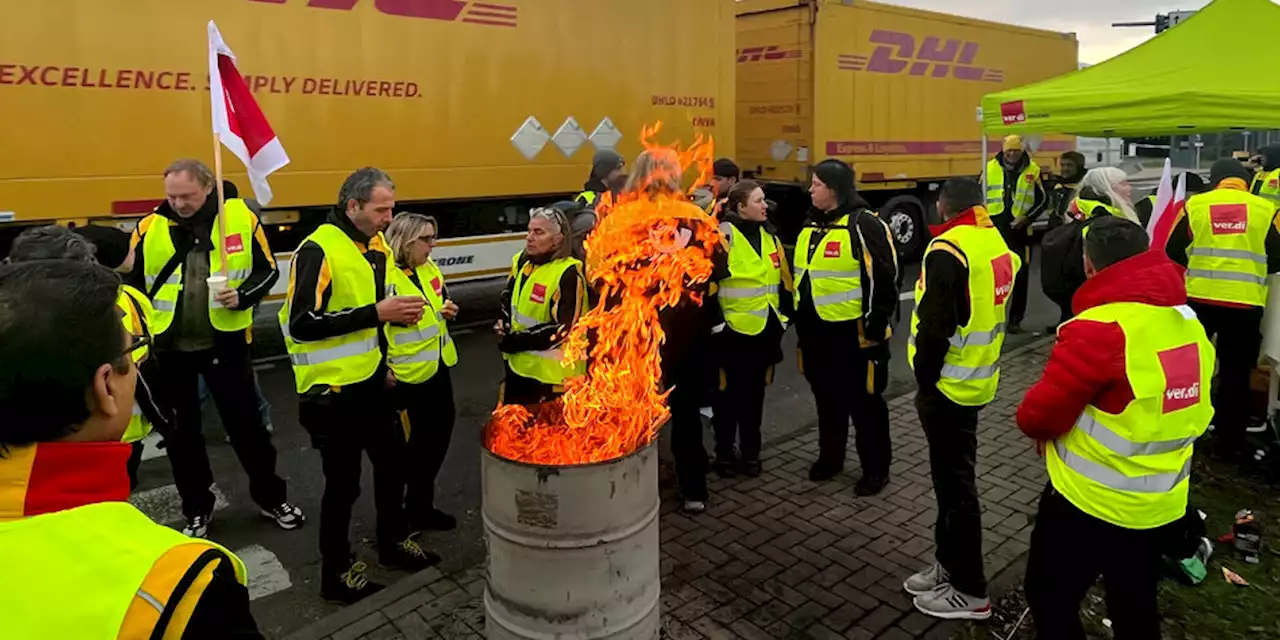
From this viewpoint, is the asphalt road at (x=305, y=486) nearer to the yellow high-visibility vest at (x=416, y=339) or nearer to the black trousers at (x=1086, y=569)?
the yellow high-visibility vest at (x=416, y=339)

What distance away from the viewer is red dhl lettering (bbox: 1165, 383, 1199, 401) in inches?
110

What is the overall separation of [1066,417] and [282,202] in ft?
24.6

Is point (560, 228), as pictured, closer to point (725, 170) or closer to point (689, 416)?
point (689, 416)

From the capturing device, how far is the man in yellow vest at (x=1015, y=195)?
932 centimetres

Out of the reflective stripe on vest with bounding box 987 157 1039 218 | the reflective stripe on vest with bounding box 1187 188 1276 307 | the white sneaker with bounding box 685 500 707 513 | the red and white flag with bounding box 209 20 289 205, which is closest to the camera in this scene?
the red and white flag with bounding box 209 20 289 205

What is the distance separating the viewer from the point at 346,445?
155 inches

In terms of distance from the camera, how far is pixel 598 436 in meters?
3.31

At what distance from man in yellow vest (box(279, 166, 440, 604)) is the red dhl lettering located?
2.99 meters

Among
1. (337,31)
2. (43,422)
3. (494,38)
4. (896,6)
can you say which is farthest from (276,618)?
(896,6)

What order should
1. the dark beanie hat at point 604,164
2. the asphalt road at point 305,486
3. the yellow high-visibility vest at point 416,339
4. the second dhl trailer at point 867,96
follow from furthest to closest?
the second dhl trailer at point 867,96 < the dark beanie hat at point 604,164 < the asphalt road at point 305,486 < the yellow high-visibility vest at point 416,339

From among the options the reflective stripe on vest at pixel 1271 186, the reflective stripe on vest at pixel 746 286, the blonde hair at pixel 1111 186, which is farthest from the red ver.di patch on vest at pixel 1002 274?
the reflective stripe on vest at pixel 1271 186

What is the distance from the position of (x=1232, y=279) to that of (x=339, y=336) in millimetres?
5476

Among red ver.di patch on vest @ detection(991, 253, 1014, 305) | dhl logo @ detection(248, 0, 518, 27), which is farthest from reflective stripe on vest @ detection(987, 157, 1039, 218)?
red ver.di patch on vest @ detection(991, 253, 1014, 305)

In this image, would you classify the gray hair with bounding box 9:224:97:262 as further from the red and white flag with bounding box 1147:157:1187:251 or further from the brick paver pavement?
the red and white flag with bounding box 1147:157:1187:251
